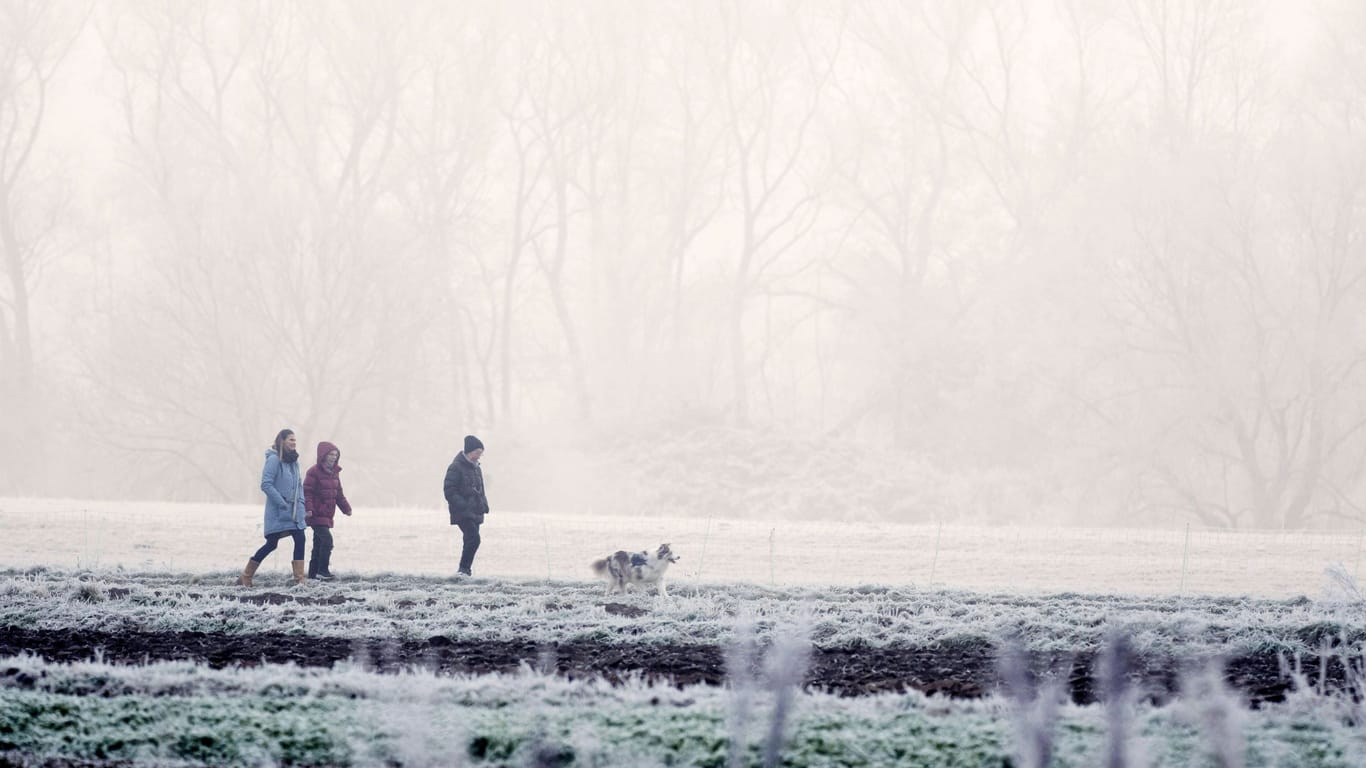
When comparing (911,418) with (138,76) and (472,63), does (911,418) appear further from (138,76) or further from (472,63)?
(138,76)

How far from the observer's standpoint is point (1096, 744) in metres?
6.77

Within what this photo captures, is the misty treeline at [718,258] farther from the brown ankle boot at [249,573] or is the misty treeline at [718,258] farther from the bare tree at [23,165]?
the brown ankle boot at [249,573]

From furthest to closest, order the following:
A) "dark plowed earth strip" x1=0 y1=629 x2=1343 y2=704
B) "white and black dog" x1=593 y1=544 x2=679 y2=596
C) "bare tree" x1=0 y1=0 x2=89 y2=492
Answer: "bare tree" x1=0 y1=0 x2=89 y2=492 → "white and black dog" x1=593 y1=544 x2=679 y2=596 → "dark plowed earth strip" x1=0 y1=629 x2=1343 y2=704

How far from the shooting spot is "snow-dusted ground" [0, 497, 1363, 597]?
19250mm

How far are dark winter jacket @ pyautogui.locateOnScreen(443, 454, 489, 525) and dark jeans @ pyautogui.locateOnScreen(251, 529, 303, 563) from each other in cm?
170

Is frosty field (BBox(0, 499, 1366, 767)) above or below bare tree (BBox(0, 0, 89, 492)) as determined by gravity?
below

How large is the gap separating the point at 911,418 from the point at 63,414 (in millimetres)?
24499

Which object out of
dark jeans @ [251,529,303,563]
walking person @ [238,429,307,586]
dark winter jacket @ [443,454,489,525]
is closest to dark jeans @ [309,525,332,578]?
dark jeans @ [251,529,303,563]

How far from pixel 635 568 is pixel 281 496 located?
3.56 m

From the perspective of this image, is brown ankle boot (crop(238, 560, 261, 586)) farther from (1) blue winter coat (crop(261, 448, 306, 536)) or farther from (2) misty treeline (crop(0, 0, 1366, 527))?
(2) misty treeline (crop(0, 0, 1366, 527))

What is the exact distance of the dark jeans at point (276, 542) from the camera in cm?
1477

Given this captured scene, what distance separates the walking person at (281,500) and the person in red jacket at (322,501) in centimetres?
35

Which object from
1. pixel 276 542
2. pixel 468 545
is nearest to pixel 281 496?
pixel 276 542

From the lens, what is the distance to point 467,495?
16312 mm
